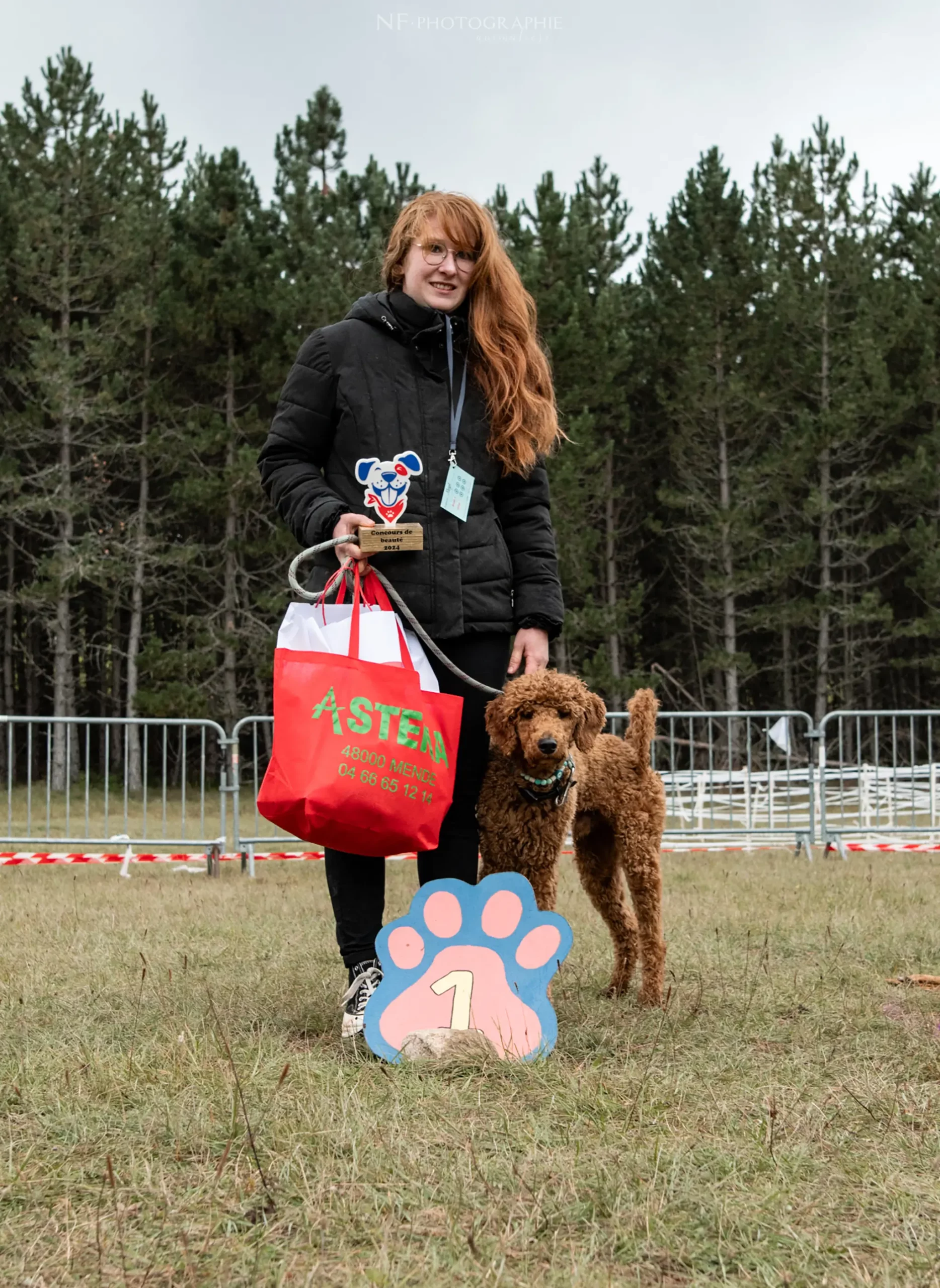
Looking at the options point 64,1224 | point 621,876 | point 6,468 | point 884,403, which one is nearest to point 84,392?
point 6,468

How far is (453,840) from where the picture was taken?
3.12m

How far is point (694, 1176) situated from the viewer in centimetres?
192

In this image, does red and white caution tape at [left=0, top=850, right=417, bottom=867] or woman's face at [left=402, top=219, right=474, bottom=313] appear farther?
red and white caution tape at [left=0, top=850, right=417, bottom=867]

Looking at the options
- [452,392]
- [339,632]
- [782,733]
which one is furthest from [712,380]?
[339,632]

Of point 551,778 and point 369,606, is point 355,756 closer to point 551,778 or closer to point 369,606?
point 369,606

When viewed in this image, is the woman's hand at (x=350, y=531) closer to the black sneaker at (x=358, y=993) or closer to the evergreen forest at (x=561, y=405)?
the black sneaker at (x=358, y=993)

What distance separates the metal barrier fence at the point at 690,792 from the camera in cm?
913

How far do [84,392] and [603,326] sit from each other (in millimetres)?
8863

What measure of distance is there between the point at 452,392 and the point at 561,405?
58.7 ft

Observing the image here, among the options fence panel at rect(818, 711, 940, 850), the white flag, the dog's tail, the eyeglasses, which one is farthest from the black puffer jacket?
the white flag

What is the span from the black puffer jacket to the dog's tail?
619 mm

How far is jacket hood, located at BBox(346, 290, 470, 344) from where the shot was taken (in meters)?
3.06

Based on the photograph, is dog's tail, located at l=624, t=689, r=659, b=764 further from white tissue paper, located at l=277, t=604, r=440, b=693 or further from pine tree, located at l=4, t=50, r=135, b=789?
pine tree, located at l=4, t=50, r=135, b=789

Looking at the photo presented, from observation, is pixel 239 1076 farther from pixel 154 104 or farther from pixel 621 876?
pixel 154 104
